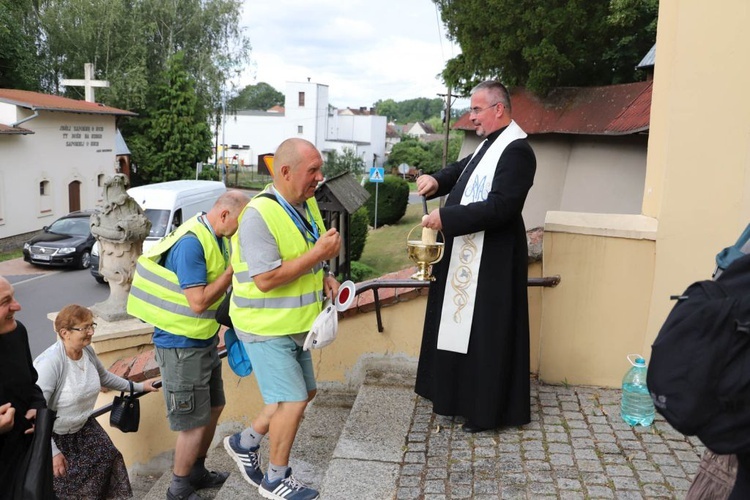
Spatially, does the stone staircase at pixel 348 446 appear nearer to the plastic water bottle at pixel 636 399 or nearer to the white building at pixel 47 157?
the plastic water bottle at pixel 636 399

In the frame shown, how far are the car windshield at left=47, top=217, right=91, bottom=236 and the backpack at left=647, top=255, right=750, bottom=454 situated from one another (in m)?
21.8

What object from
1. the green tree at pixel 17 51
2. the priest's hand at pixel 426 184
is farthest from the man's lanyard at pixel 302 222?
the green tree at pixel 17 51

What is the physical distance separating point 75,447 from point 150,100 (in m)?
38.3

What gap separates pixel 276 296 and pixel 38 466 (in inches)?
51.1

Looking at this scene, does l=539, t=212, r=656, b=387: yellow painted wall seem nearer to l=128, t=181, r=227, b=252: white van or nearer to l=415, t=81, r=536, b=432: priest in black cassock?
l=415, t=81, r=536, b=432: priest in black cassock

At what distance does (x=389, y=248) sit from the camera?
2678 cm

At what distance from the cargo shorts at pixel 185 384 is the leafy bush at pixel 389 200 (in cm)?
2829

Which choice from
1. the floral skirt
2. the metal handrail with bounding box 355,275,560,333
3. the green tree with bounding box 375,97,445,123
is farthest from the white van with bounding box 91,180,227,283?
the green tree with bounding box 375,97,445,123

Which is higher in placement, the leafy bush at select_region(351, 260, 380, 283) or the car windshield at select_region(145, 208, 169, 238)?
the car windshield at select_region(145, 208, 169, 238)

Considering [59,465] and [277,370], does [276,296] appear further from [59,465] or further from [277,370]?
[59,465]

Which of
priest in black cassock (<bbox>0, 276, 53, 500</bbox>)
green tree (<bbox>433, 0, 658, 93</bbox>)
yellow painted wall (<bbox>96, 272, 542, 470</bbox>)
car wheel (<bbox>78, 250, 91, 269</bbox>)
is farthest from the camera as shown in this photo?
car wheel (<bbox>78, 250, 91, 269</bbox>)

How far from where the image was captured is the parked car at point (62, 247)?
2066 centimetres

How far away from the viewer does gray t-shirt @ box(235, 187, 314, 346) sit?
→ 11.0ft

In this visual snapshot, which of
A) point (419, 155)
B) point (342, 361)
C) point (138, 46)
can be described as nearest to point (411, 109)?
point (419, 155)
